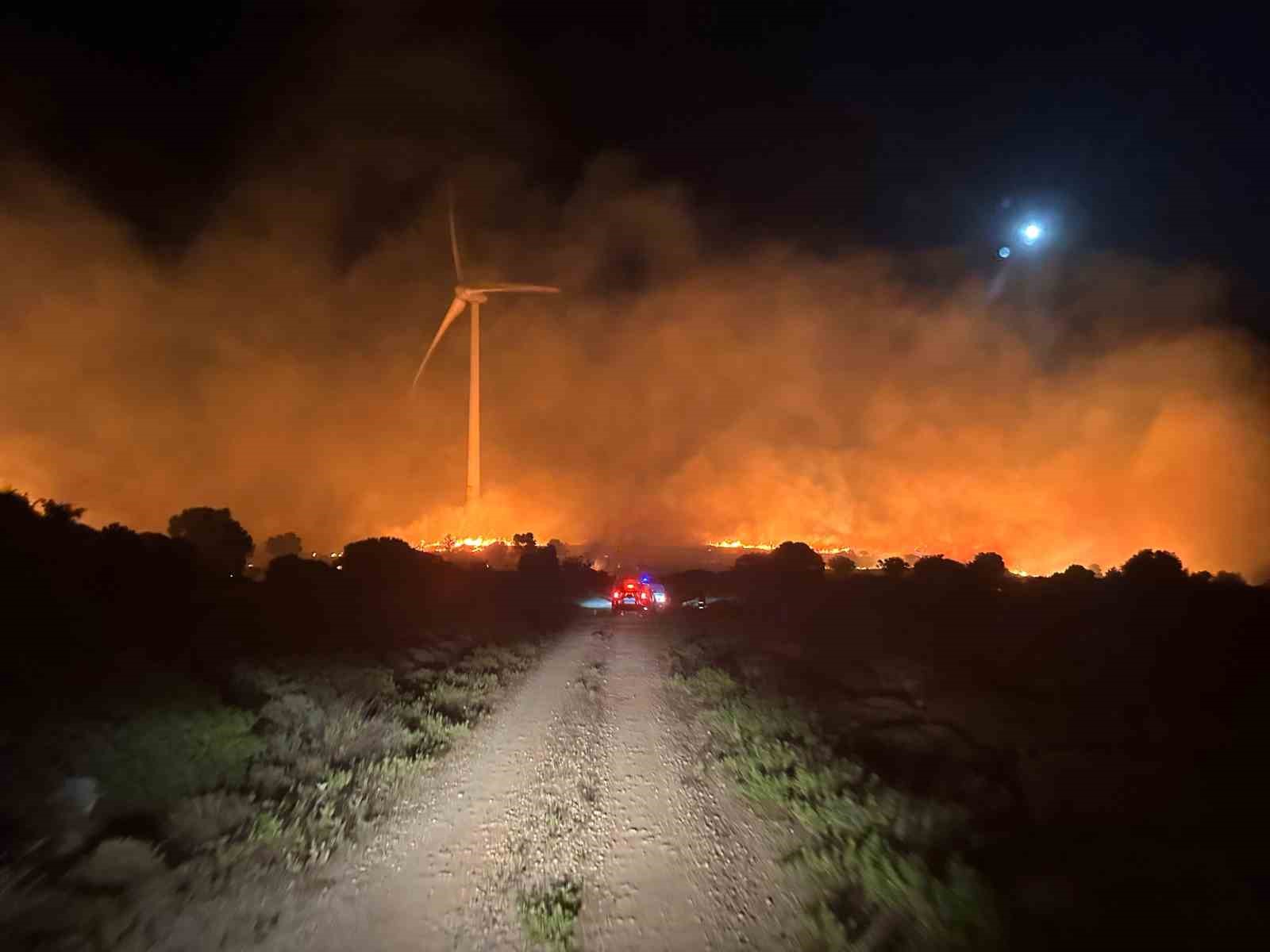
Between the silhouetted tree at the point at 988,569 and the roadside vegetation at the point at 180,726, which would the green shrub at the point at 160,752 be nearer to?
the roadside vegetation at the point at 180,726

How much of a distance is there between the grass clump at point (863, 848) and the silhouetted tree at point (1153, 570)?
2659cm

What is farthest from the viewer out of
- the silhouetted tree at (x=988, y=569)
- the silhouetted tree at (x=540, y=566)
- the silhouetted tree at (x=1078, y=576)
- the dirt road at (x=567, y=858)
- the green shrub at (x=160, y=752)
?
the silhouetted tree at (x=540, y=566)

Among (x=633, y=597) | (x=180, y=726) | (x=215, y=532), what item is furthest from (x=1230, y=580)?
(x=215, y=532)

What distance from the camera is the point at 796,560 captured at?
52.2 meters

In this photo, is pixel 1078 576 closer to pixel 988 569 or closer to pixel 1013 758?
pixel 988 569

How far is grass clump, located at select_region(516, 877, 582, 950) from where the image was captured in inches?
271

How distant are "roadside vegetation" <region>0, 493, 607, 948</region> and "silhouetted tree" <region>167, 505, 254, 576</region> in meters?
24.6

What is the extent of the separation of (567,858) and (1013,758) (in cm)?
890

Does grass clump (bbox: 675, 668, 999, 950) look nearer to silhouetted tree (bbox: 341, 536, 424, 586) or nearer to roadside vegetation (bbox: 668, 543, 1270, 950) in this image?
roadside vegetation (bbox: 668, 543, 1270, 950)

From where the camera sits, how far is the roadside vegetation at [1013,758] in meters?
7.59

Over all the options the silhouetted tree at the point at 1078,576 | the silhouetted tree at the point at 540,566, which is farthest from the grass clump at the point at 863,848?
the silhouetted tree at the point at 540,566

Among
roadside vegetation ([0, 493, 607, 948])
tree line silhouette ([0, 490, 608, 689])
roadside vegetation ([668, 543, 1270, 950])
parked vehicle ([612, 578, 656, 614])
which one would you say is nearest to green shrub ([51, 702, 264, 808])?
roadside vegetation ([0, 493, 607, 948])

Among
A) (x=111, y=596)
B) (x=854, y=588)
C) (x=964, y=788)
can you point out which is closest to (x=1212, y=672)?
(x=964, y=788)

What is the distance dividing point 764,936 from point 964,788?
17.2 feet
